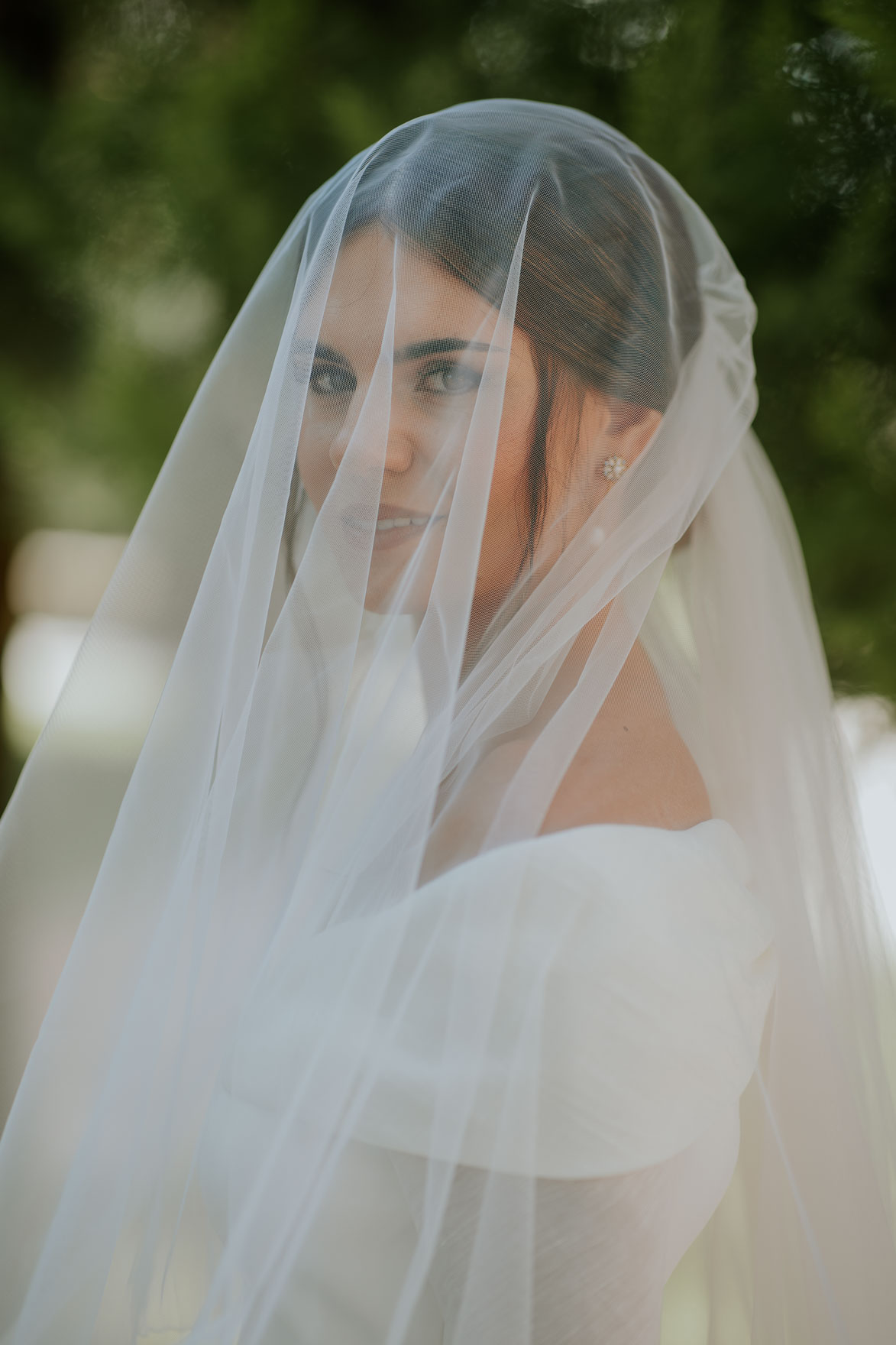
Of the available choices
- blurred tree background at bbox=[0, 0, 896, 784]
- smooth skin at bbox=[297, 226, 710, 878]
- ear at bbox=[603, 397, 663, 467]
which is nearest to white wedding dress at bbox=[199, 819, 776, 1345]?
smooth skin at bbox=[297, 226, 710, 878]

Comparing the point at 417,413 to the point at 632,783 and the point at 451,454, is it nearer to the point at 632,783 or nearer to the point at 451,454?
the point at 451,454

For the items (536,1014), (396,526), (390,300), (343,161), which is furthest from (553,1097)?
(343,161)

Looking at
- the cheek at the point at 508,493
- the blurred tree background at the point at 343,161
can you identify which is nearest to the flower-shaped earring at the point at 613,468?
the cheek at the point at 508,493

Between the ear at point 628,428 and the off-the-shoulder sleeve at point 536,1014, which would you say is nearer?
the off-the-shoulder sleeve at point 536,1014

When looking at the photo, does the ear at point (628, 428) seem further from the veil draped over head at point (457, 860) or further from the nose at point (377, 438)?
the nose at point (377, 438)

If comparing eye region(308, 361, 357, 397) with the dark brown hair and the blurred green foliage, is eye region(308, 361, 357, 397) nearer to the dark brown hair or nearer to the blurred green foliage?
the dark brown hair

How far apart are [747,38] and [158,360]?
1120 millimetres

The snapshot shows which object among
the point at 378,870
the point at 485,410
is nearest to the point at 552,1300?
the point at 378,870

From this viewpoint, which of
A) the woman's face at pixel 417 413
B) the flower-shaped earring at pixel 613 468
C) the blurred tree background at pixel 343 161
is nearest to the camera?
the woman's face at pixel 417 413

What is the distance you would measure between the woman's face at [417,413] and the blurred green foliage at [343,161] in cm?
60

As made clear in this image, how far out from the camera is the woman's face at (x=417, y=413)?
108 cm

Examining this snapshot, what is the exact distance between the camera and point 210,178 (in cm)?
172

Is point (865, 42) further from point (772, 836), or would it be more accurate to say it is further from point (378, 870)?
point (378, 870)

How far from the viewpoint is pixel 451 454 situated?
1080mm
